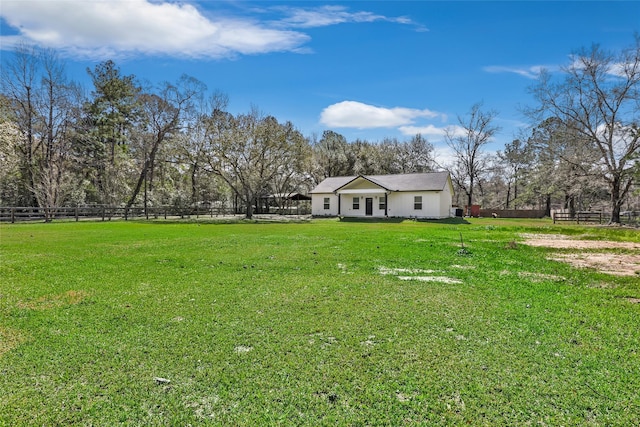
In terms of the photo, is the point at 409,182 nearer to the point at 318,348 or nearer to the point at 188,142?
the point at 188,142

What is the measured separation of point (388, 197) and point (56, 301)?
2855cm

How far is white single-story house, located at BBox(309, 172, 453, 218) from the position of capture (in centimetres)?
3005

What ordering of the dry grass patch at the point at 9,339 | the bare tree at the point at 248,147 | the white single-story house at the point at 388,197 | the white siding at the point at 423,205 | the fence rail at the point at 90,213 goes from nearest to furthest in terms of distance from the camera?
the dry grass patch at the point at 9,339, the fence rail at the point at 90,213, the bare tree at the point at 248,147, the white siding at the point at 423,205, the white single-story house at the point at 388,197

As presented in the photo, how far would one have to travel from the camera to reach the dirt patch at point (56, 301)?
450 cm

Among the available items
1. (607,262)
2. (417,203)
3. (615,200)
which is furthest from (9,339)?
(417,203)

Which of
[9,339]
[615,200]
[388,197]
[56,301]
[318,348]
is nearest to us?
[318,348]

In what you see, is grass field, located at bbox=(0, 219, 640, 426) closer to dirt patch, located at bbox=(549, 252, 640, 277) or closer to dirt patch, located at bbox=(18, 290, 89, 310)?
dirt patch, located at bbox=(18, 290, 89, 310)

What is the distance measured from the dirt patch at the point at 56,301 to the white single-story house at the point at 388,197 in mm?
26781

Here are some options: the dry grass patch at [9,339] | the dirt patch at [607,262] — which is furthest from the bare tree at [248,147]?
the dry grass patch at [9,339]

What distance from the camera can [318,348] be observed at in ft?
10.8

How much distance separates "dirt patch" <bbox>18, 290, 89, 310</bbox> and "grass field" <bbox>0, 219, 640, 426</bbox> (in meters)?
0.04

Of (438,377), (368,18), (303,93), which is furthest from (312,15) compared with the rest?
(303,93)

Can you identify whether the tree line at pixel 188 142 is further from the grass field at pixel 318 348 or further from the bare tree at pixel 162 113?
the grass field at pixel 318 348

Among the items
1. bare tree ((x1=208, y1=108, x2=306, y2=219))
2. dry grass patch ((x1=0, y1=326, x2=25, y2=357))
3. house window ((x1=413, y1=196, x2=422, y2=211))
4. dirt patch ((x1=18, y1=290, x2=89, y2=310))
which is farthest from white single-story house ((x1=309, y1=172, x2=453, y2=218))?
dry grass patch ((x1=0, y1=326, x2=25, y2=357))
